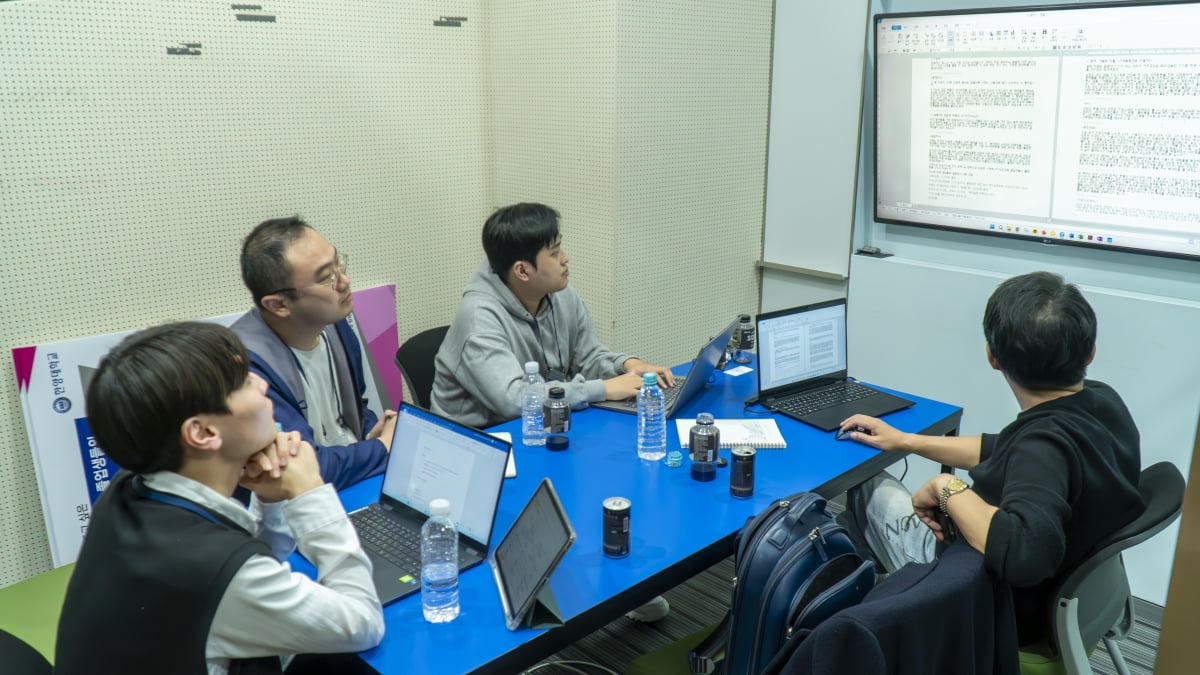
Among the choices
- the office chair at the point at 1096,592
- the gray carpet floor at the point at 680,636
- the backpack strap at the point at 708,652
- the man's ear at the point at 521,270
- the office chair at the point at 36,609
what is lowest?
the gray carpet floor at the point at 680,636

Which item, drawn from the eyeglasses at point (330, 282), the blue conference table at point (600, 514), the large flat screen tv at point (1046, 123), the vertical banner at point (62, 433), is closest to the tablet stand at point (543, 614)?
the blue conference table at point (600, 514)

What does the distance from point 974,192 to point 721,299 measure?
1.21m

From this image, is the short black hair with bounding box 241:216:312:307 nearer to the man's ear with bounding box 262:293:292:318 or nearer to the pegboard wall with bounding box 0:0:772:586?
the man's ear with bounding box 262:293:292:318

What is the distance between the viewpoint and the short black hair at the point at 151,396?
4.33 ft

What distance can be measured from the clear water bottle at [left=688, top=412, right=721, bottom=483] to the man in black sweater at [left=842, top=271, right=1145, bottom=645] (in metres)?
0.51

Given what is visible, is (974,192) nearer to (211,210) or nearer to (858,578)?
(858,578)

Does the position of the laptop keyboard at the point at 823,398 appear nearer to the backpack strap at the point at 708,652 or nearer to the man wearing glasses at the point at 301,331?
the backpack strap at the point at 708,652

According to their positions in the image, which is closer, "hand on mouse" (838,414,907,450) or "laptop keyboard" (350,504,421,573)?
"laptop keyboard" (350,504,421,573)

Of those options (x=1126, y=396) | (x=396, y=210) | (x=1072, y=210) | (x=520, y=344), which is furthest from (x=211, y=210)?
(x=1126, y=396)

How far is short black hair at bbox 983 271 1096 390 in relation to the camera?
181cm

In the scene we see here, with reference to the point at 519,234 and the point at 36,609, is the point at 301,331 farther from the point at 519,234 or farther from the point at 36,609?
the point at 36,609

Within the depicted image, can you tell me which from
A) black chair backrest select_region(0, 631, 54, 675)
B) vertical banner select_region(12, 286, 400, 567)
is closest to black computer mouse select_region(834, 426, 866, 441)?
black chair backrest select_region(0, 631, 54, 675)

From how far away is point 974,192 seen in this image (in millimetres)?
3418

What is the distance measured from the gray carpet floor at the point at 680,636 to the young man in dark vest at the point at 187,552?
4.49 ft
